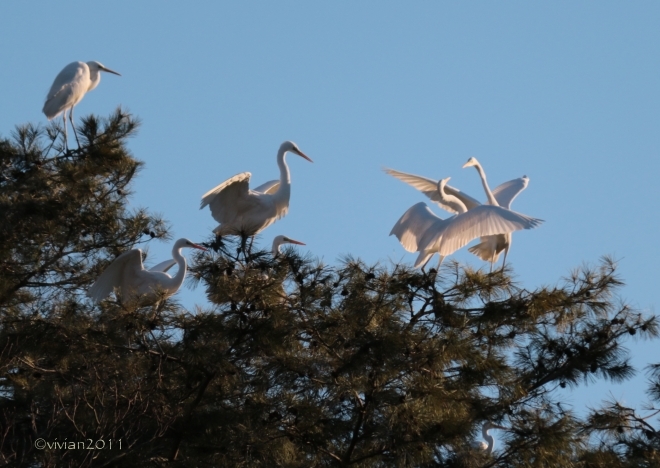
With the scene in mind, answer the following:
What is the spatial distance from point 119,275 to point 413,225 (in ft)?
8.02

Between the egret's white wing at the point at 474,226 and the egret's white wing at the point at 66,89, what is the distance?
12.8 feet

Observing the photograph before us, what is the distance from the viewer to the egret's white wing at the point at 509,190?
9.70m

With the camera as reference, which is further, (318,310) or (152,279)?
(152,279)

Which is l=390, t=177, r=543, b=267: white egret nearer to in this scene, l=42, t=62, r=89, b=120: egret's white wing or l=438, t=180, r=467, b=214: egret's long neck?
l=438, t=180, r=467, b=214: egret's long neck

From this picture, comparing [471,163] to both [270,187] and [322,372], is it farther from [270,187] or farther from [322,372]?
[322,372]

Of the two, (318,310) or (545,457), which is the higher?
(318,310)

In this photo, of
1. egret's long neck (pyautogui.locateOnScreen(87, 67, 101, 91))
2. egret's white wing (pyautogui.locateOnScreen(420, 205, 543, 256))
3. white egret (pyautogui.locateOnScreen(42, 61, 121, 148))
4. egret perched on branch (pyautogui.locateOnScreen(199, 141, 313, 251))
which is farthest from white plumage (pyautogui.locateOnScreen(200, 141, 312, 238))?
egret's long neck (pyautogui.locateOnScreen(87, 67, 101, 91))

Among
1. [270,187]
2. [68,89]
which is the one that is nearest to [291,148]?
[270,187]

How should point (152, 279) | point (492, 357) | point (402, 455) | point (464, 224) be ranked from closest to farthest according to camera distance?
point (402, 455), point (492, 357), point (152, 279), point (464, 224)

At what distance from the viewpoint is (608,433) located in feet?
18.9

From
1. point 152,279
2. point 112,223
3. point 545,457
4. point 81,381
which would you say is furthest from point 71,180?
point 545,457

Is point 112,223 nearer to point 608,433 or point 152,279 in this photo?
point 152,279

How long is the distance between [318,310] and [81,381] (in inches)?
51.3

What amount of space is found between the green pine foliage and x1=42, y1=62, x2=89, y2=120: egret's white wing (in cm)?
386
